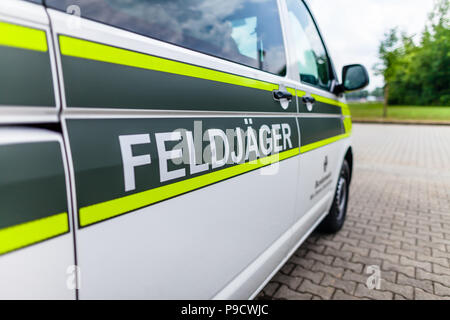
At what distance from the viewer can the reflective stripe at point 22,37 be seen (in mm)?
Result: 566

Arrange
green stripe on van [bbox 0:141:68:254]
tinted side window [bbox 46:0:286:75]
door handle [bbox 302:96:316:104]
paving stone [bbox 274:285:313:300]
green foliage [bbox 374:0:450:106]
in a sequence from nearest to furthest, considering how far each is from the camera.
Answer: green stripe on van [bbox 0:141:68:254], tinted side window [bbox 46:0:286:75], door handle [bbox 302:96:316:104], paving stone [bbox 274:285:313:300], green foliage [bbox 374:0:450:106]

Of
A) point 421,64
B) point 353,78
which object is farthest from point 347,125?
point 421,64

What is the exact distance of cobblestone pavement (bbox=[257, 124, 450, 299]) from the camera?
2203 mm

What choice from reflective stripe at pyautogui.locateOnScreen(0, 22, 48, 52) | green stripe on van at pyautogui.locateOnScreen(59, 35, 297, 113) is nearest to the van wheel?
green stripe on van at pyautogui.locateOnScreen(59, 35, 297, 113)

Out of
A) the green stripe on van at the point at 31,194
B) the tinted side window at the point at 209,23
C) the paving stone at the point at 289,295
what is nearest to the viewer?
the green stripe on van at the point at 31,194

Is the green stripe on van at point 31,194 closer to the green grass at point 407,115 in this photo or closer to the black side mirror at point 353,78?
the black side mirror at point 353,78

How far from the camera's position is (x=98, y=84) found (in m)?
0.73

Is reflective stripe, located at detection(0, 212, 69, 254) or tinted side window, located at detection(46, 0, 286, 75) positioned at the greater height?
tinted side window, located at detection(46, 0, 286, 75)

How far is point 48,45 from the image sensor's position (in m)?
0.63

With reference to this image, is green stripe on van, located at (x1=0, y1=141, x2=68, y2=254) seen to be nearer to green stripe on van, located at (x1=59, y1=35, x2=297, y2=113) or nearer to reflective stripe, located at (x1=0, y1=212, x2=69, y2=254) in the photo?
reflective stripe, located at (x1=0, y1=212, x2=69, y2=254)

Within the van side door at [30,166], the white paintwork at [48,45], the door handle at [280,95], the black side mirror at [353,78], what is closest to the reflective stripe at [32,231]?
the van side door at [30,166]

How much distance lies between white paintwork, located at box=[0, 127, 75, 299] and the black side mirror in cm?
252
